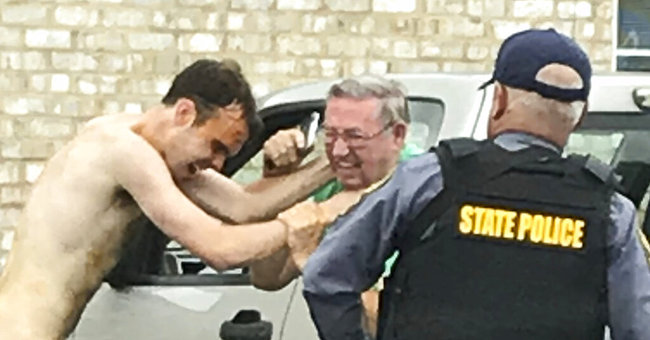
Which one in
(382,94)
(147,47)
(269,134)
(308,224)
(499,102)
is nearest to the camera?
(499,102)

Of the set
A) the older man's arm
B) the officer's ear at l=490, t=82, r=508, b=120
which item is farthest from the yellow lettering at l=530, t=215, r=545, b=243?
the older man's arm

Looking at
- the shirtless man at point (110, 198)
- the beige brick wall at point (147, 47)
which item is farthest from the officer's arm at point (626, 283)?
the beige brick wall at point (147, 47)

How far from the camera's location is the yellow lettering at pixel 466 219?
3695 mm

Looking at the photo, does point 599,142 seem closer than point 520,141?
No

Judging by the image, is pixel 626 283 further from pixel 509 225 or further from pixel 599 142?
pixel 599 142

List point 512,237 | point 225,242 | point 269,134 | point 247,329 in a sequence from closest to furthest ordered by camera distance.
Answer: point 512,237 < point 225,242 < point 247,329 < point 269,134

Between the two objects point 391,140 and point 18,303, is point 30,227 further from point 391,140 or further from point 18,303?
point 391,140

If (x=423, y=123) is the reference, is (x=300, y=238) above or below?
below

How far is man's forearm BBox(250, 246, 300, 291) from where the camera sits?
4.87 metres

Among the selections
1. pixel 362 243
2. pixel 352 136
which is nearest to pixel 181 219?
pixel 352 136

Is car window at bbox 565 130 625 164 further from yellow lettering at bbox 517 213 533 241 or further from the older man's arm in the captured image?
yellow lettering at bbox 517 213 533 241

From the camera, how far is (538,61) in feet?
12.3

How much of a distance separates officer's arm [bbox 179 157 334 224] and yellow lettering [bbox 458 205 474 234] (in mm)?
1549

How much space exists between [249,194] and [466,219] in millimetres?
1754
